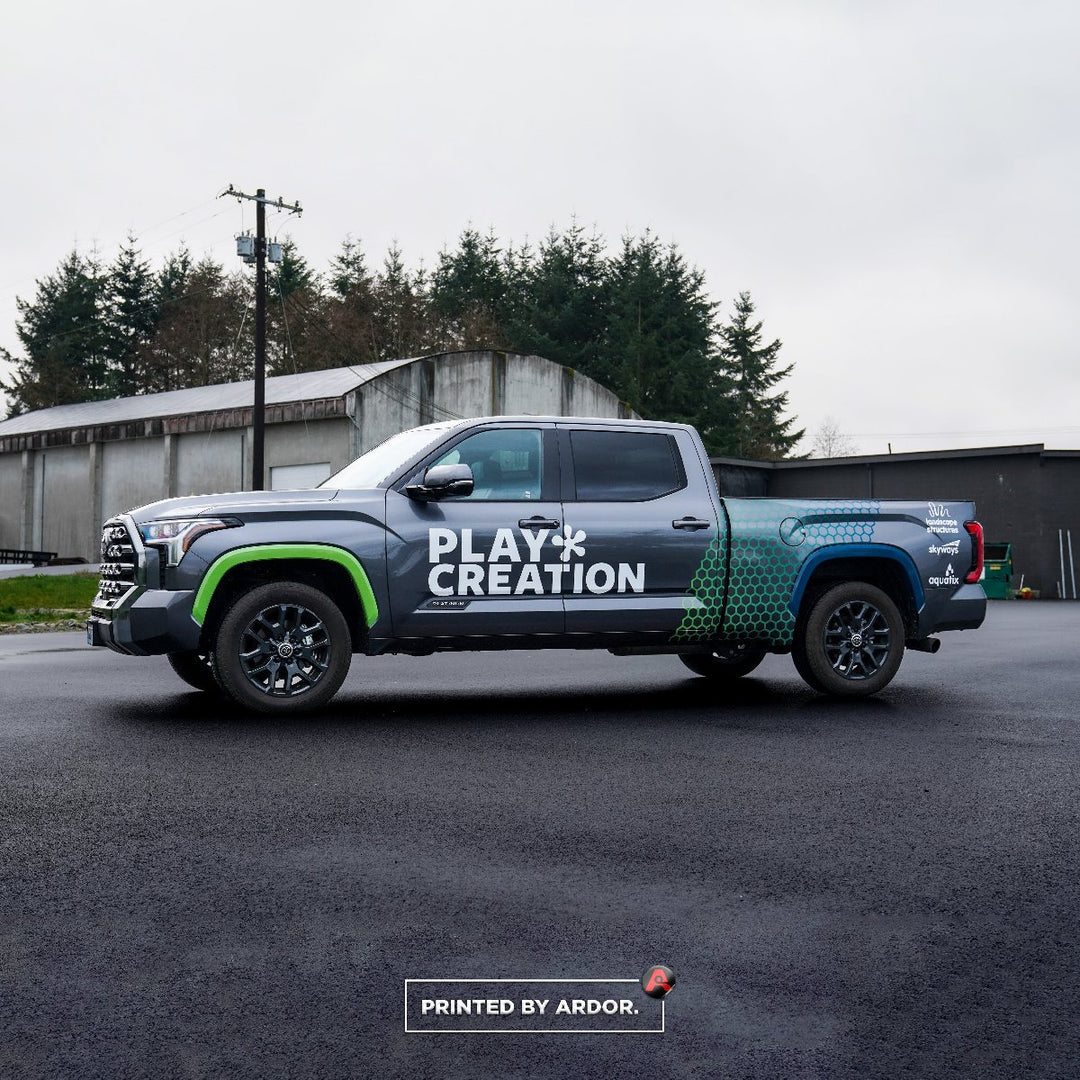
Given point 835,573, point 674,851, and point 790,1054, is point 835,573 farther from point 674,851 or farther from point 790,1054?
point 790,1054

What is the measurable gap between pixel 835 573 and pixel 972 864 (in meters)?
4.94

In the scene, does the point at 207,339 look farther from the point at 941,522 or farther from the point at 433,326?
the point at 941,522

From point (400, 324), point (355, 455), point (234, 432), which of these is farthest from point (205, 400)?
point (400, 324)

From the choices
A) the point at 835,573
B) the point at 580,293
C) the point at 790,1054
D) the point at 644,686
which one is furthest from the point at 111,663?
the point at 580,293

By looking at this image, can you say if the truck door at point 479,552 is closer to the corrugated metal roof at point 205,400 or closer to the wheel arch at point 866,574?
the wheel arch at point 866,574

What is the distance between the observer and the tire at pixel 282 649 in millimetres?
8078

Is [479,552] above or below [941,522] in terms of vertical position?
below

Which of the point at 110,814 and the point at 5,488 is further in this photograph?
the point at 5,488

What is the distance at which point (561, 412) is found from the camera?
A: 38656mm

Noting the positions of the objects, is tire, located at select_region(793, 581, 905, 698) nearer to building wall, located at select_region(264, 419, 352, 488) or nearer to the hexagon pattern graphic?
the hexagon pattern graphic

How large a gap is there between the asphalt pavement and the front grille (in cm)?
82

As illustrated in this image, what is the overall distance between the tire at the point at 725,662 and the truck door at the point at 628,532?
1.67m

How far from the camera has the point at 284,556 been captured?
813 centimetres

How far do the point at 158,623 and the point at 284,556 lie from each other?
2.93 feet
